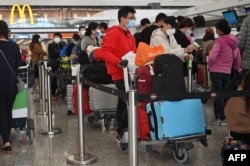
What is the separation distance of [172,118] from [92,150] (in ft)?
4.23

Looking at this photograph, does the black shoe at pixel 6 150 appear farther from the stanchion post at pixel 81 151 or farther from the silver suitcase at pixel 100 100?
the silver suitcase at pixel 100 100

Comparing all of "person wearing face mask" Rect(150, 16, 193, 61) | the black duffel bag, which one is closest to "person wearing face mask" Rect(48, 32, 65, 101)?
the black duffel bag

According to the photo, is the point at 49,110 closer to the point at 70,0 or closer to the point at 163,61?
the point at 163,61

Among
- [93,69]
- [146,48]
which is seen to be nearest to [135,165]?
[146,48]

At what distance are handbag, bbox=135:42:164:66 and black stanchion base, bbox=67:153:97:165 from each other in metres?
1.13

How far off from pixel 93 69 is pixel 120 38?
1083 mm

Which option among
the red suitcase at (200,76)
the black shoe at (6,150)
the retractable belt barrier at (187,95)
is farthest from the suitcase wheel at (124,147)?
the red suitcase at (200,76)

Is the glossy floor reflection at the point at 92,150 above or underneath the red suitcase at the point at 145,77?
underneath

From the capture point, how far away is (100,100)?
5.61 m

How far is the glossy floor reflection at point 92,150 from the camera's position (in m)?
4.14

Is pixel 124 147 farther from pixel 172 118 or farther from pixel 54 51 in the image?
pixel 54 51

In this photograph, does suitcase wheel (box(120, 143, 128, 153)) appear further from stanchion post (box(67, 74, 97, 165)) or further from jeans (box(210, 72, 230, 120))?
jeans (box(210, 72, 230, 120))

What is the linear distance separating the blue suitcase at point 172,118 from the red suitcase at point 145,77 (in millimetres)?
283

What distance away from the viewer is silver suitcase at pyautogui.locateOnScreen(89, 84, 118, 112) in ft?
18.3
